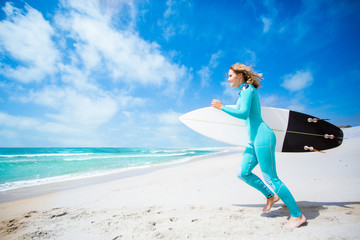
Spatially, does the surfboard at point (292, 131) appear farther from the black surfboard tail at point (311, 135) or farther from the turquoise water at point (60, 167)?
the turquoise water at point (60, 167)

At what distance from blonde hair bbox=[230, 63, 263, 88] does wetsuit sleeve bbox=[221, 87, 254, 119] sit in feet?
0.73

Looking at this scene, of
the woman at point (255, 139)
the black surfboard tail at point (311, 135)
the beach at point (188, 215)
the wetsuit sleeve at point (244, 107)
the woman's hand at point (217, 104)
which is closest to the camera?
the beach at point (188, 215)

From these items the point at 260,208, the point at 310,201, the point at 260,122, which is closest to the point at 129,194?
the point at 260,208

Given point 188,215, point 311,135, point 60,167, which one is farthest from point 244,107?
point 60,167

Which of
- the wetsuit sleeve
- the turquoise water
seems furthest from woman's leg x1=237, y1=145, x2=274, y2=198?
the turquoise water

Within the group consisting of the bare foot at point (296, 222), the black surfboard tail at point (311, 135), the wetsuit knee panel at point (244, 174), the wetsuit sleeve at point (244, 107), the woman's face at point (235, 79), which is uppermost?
the woman's face at point (235, 79)

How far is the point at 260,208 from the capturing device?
2.61 meters

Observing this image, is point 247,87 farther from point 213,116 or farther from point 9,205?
point 9,205

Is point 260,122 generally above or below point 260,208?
above

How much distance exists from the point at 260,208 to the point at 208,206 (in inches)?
29.9

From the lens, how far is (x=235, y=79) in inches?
97.0

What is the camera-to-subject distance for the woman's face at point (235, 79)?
2459 millimetres

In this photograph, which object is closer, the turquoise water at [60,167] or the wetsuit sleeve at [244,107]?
the wetsuit sleeve at [244,107]

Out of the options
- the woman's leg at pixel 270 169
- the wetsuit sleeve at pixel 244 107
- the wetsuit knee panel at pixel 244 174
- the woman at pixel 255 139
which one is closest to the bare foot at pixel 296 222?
the woman at pixel 255 139
